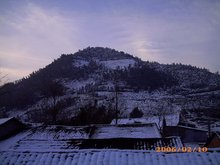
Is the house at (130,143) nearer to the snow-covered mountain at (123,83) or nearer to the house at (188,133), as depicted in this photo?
the house at (188,133)

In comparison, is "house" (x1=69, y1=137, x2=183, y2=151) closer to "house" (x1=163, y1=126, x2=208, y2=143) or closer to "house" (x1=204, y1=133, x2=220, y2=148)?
"house" (x1=204, y1=133, x2=220, y2=148)

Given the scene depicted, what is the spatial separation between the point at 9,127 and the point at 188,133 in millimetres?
30349

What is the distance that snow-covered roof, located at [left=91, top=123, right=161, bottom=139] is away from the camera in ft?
70.3

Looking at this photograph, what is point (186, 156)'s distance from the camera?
8914 millimetres

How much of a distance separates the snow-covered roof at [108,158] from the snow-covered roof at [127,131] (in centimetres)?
1202

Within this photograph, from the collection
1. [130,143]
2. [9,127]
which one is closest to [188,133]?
[130,143]

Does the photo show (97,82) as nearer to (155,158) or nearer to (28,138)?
(28,138)

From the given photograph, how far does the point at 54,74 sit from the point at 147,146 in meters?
158

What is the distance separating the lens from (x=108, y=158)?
30.2ft

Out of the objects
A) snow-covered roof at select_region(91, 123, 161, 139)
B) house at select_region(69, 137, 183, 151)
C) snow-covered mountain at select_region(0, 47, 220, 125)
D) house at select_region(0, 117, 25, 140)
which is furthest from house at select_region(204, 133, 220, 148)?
snow-covered mountain at select_region(0, 47, 220, 125)

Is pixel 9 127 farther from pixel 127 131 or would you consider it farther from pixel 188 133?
pixel 188 133

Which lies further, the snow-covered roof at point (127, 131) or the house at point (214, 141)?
the snow-covered roof at point (127, 131)

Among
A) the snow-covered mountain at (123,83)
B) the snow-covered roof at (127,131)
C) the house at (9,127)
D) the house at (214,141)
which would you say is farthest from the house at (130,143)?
the snow-covered mountain at (123,83)

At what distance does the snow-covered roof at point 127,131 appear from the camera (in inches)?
844
